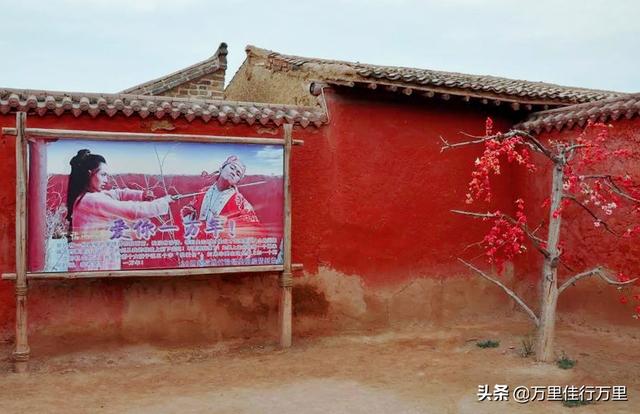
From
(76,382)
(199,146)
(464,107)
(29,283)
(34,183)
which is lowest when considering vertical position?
(76,382)

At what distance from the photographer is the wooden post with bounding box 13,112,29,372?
6312mm

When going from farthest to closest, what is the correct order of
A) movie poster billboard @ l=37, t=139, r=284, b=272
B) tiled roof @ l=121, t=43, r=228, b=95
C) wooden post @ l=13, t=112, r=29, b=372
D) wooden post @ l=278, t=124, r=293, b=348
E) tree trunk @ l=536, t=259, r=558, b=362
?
tiled roof @ l=121, t=43, r=228, b=95
wooden post @ l=278, t=124, r=293, b=348
tree trunk @ l=536, t=259, r=558, b=362
movie poster billboard @ l=37, t=139, r=284, b=272
wooden post @ l=13, t=112, r=29, b=372

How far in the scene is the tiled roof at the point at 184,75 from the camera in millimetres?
11469

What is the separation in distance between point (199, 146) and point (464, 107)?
4.02m

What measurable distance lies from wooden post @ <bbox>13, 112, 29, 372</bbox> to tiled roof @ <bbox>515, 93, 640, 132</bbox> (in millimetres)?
6703

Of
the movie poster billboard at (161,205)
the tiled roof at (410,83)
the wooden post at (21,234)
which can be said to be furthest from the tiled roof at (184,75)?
the wooden post at (21,234)

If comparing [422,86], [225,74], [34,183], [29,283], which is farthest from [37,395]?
[225,74]

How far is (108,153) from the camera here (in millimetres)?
6727

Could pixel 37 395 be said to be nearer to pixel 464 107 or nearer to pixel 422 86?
pixel 422 86

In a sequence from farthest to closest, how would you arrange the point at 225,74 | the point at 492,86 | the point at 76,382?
the point at 225,74 < the point at 492,86 < the point at 76,382

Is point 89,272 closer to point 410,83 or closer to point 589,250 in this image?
point 410,83

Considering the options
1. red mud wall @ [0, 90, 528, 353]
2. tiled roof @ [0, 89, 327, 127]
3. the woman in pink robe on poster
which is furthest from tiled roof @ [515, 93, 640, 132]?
the woman in pink robe on poster

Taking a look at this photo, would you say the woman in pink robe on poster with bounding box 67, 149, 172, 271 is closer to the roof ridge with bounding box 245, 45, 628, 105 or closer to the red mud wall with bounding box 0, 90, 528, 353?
the red mud wall with bounding box 0, 90, 528, 353

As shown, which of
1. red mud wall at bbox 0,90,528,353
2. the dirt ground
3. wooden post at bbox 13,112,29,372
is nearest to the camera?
the dirt ground
